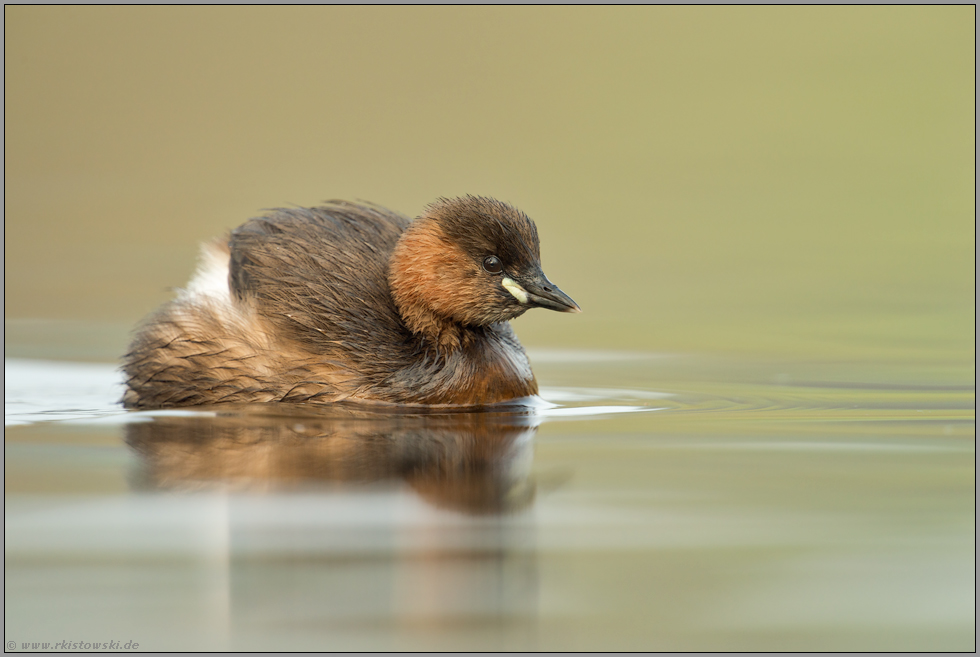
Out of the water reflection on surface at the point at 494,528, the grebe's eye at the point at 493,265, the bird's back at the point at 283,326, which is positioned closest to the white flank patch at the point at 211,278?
the bird's back at the point at 283,326

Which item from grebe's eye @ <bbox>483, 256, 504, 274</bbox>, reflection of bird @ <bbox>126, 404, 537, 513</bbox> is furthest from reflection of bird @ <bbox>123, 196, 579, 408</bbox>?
reflection of bird @ <bbox>126, 404, 537, 513</bbox>

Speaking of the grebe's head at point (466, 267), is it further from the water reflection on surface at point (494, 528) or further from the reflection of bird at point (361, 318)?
the water reflection on surface at point (494, 528)

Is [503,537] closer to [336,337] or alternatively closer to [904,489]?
[904,489]

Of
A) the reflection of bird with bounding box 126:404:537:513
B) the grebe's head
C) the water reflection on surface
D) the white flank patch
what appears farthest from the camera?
the white flank patch

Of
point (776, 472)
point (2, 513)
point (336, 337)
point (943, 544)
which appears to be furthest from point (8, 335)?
point (943, 544)

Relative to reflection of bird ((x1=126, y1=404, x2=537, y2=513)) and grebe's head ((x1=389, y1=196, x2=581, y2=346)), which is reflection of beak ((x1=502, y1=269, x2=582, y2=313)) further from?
reflection of bird ((x1=126, y1=404, x2=537, y2=513))

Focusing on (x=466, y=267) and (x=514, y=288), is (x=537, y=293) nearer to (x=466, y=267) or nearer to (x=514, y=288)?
(x=514, y=288)
